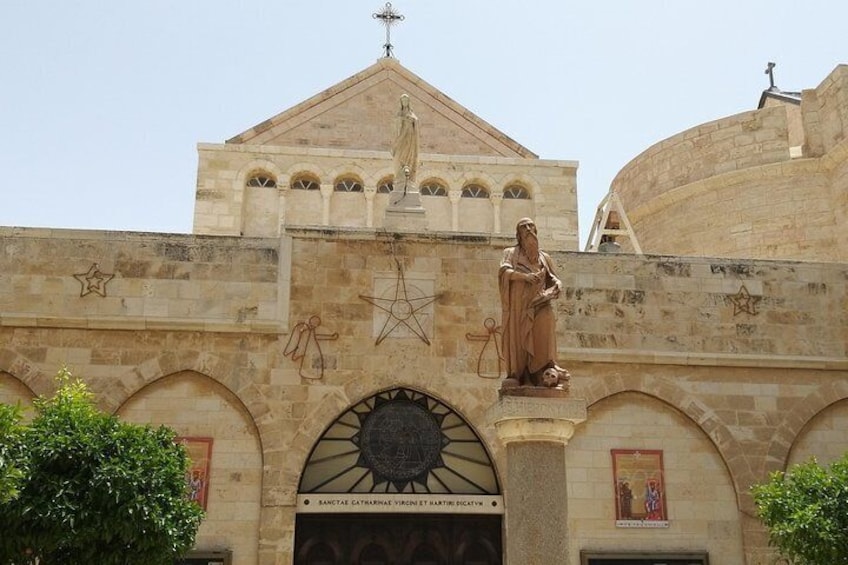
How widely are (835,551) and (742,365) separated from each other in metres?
4.01

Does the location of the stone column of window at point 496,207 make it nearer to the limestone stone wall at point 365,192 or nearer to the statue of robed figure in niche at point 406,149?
the limestone stone wall at point 365,192

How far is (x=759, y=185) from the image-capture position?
2031cm

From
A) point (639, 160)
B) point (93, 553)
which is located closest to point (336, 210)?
point (639, 160)

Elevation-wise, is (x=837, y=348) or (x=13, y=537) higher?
(x=837, y=348)

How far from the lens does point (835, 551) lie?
420 inches

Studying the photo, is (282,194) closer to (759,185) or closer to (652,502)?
(759,185)

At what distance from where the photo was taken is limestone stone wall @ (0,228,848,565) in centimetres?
1309

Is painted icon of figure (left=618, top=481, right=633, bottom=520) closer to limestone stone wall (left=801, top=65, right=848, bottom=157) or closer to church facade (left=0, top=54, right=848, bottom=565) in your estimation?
church facade (left=0, top=54, right=848, bottom=565)

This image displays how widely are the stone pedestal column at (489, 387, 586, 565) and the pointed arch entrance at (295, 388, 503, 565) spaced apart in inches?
201

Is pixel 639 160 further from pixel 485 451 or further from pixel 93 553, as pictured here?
pixel 93 553

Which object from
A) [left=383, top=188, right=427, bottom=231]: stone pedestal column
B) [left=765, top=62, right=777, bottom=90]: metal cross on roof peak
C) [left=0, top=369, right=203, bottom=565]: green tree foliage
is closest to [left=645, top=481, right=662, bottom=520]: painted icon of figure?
[left=383, top=188, right=427, bottom=231]: stone pedestal column

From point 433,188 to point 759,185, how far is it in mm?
7512

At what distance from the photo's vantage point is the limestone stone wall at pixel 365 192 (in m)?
21.5

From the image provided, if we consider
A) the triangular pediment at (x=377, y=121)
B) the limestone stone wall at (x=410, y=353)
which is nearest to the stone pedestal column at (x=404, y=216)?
the limestone stone wall at (x=410, y=353)
